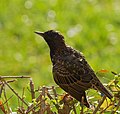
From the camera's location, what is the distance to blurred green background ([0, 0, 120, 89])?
9.07m

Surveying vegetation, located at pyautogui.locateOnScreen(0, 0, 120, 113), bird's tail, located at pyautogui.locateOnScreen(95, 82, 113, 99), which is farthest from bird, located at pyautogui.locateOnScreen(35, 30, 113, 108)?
vegetation, located at pyautogui.locateOnScreen(0, 0, 120, 113)

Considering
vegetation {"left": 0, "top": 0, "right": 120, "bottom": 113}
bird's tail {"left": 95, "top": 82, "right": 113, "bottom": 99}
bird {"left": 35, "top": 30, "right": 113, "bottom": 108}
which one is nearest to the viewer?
bird's tail {"left": 95, "top": 82, "right": 113, "bottom": 99}

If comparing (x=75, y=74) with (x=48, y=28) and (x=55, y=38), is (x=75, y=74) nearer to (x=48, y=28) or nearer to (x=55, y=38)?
(x=55, y=38)

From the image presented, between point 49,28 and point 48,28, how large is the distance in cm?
7

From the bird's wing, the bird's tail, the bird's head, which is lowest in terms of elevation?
the bird's tail

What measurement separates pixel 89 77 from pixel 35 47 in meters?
5.53

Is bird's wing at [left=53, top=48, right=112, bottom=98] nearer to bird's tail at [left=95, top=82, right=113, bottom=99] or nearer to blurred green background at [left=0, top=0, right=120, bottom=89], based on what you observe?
bird's tail at [left=95, top=82, right=113, bottom=99]

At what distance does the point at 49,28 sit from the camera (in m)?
10.6

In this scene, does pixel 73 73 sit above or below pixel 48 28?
below

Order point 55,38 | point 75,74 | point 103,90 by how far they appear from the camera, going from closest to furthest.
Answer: point 103,90, point 75,74, point 55,38

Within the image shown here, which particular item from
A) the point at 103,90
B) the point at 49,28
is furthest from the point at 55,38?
the point at 49,28

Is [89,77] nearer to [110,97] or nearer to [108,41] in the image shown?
[110,97]

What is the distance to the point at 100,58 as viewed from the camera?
9367 millimetres

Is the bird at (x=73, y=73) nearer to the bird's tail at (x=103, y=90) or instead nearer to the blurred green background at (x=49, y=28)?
the bird's tail at (x=103, y=90)
